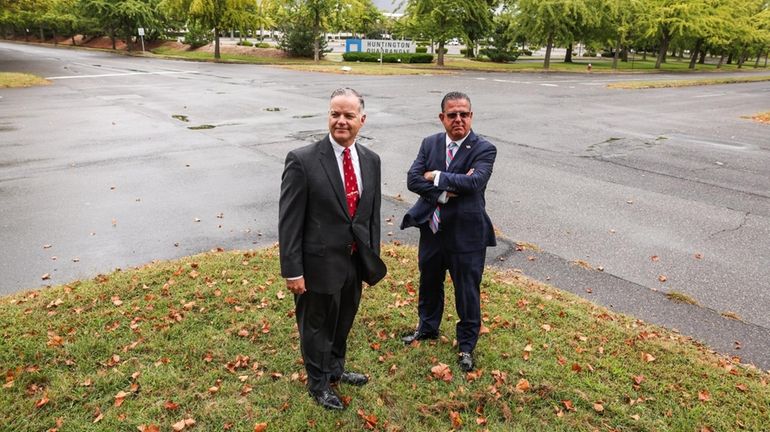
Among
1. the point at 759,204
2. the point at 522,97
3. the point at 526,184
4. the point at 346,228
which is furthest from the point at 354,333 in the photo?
the point at 522,97

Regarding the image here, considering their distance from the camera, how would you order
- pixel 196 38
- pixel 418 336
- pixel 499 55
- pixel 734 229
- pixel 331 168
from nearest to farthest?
pixel 331 168 < pixel 418 336 < pixel 734 229 < pixel 499 55 < pixel 196 38

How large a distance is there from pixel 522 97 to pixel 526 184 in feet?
46.3

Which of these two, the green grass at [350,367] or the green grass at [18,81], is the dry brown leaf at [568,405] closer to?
the green grass at [350,367]

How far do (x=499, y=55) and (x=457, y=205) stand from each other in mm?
48522

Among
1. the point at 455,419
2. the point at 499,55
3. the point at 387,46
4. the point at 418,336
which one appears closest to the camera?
the point at 455,419

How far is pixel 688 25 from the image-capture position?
143 feet

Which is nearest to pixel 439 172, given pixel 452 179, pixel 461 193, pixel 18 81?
pixel 452 179

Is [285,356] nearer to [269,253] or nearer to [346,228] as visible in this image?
[346,228]

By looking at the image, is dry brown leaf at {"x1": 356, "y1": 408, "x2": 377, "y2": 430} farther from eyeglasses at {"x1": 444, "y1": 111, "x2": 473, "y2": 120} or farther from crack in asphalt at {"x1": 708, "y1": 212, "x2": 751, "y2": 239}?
crack in asphalt at {"x1": 708, "y1": 212, "x2": 751, "y2": 239}

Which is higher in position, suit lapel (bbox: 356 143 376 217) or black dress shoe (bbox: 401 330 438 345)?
suit lapel (bbox: 356 143 376 217)

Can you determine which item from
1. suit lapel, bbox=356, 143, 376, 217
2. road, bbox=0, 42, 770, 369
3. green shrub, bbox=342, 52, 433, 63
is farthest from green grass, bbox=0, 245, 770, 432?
green shrub, bbox=342, 52, 433, 63

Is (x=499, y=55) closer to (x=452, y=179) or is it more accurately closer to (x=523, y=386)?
(x=452, y=179)

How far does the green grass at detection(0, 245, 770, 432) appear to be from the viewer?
374cm

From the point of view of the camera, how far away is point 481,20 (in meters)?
44.1
